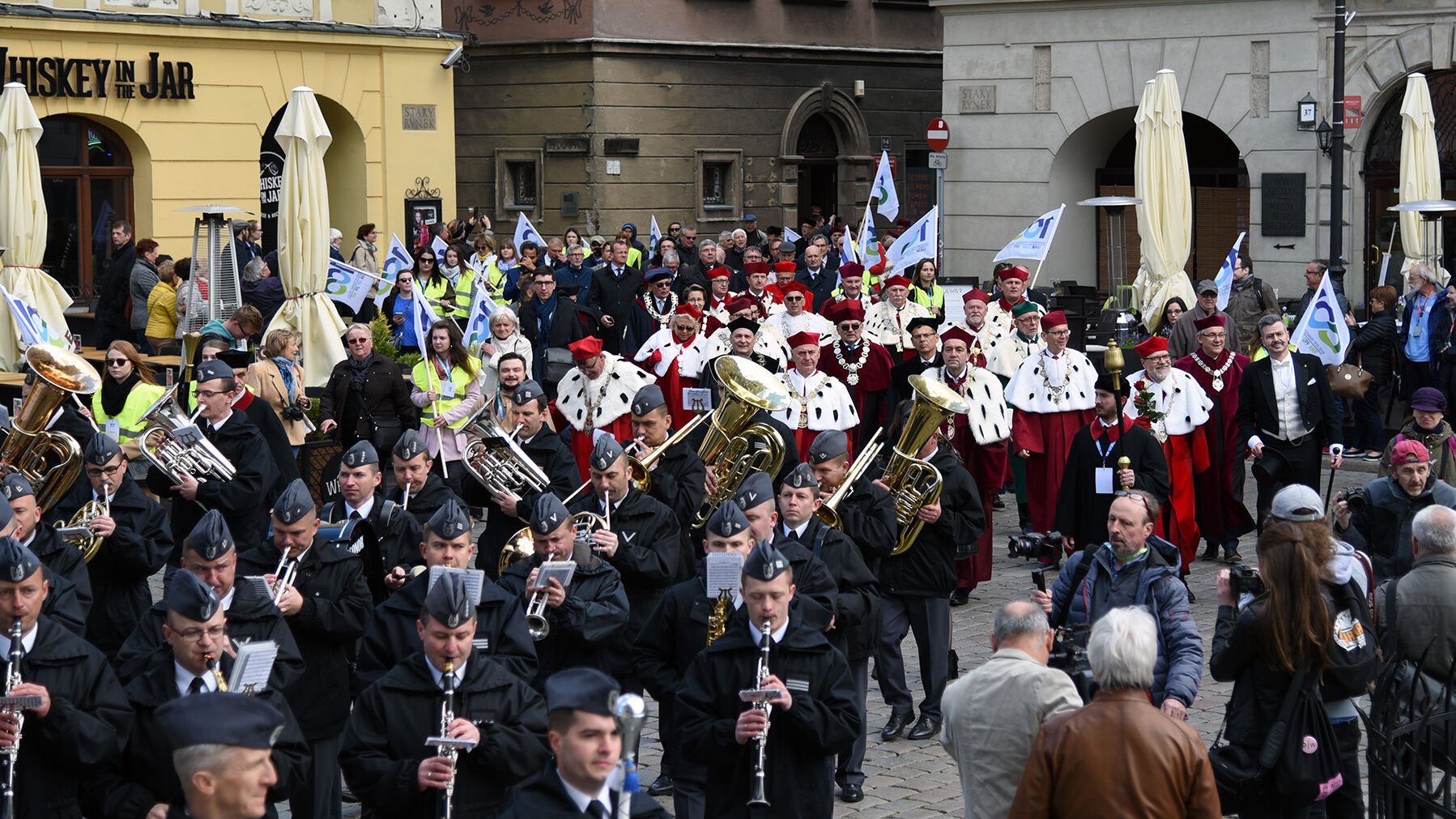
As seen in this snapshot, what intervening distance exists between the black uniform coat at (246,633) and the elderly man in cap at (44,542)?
3.49ft

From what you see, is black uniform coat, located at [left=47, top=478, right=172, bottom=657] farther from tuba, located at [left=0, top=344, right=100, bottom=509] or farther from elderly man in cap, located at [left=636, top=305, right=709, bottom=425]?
elderly man in cap, located at [left=636, top=305, right=709, bottom=425]

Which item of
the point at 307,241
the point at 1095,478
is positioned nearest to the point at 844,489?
the point at 1095,478

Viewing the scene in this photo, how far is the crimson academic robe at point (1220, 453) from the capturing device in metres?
13.8

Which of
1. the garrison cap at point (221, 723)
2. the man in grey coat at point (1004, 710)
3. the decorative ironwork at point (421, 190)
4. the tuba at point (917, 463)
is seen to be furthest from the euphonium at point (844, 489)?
the decorative ironwork at point (421, 190)

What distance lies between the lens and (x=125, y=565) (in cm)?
895

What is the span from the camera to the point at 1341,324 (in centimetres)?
1547

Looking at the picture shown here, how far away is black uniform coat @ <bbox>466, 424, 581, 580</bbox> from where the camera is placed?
32.9 feet

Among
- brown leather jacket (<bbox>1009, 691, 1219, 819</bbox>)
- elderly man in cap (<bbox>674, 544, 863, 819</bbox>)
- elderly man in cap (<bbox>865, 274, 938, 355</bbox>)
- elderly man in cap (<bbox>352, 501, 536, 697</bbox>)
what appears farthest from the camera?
elderly man in cap (<bbox>865, 274, 938, 355</bbox>)

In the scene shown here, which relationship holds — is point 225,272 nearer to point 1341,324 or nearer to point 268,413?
point 268,413

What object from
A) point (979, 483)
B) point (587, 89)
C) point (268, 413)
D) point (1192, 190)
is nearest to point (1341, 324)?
point (979, 483)

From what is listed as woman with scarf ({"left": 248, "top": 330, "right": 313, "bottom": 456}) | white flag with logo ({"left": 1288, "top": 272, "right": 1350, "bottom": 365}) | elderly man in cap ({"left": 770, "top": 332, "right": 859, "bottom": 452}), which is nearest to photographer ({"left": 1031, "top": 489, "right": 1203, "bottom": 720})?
elderly man in cap ({"left": 770, "top": 332, "right": 859, "bottom": 452})

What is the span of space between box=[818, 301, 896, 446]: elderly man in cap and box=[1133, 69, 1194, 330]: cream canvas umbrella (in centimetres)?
615

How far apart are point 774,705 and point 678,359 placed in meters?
8.73

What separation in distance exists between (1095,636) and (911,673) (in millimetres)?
5346
